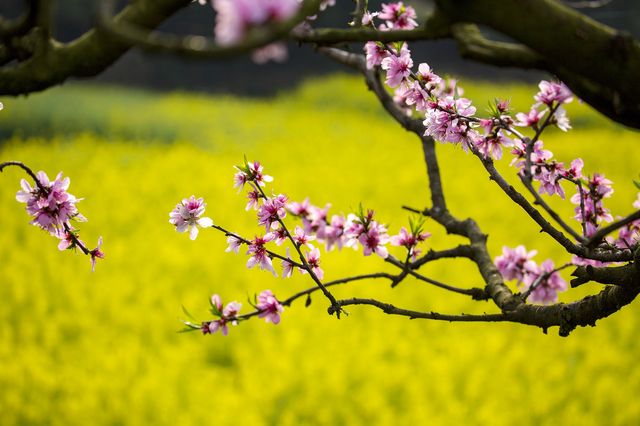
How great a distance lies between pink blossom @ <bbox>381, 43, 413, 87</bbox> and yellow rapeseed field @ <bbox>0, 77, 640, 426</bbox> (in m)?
2.78

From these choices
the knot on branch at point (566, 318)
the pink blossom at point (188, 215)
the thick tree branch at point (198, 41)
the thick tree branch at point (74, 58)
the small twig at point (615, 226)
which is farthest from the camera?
the pink blossom at point (188, 215)

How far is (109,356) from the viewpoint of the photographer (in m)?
4.41

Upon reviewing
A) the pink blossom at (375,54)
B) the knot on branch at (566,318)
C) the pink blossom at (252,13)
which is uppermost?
the pink blossom at (375,54)

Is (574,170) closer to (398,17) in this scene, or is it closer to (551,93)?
(551,93)

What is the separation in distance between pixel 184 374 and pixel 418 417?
5.32 feet

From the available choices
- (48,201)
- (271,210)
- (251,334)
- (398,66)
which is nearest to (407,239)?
(271,210)

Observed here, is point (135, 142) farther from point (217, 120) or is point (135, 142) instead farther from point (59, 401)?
A: point (59, 401)

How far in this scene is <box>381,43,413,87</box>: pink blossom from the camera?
153cm

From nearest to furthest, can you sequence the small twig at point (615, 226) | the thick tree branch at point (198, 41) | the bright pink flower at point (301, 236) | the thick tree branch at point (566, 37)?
the thick tree branch at point (198, 41) < the thick tree branch at point (566, 37) < the small twig at point (615, 226) < the bright pink flower at point (301, 236)

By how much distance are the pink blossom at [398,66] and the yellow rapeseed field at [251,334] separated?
2.78 m

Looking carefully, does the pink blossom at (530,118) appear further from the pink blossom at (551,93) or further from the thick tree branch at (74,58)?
the thick tree branch at (74,58)

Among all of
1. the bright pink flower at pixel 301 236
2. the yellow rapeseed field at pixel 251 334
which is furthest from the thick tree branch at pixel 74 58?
the yellow rapeseed field at pixel 251 334

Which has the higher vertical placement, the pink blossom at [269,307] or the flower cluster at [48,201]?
the flower cluster at [48,201]

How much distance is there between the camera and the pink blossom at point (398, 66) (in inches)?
60.4
